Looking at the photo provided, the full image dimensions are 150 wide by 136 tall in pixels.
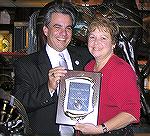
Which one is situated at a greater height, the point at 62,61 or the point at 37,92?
the point at 62,61

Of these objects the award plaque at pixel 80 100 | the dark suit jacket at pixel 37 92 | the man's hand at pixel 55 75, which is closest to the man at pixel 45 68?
the dark suit jacket at pixel 37 92

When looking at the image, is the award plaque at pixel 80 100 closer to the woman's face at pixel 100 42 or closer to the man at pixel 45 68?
the woman's face at pixel 100 42

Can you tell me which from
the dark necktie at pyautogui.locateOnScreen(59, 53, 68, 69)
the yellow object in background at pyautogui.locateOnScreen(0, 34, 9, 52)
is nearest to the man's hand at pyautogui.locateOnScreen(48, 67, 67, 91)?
the dark necktie at pyautogui.locateOnScreen(59, 53, 68, 69)

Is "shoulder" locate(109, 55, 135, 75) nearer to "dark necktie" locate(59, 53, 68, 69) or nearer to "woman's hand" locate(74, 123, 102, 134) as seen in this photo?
"woman's hand" locate(74, 123, 102, 134)

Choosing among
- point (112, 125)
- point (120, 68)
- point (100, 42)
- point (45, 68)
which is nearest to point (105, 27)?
point (100, 42)

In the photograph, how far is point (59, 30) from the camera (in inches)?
82.0

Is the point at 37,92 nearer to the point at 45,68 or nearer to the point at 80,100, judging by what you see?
the point at 45,68

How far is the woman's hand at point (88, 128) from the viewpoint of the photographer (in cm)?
162

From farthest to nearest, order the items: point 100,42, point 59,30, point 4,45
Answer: point 4,45 → point 59,30 → point 100,42

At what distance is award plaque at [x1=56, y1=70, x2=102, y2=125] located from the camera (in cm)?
163

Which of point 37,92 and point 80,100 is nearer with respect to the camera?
point 80,100

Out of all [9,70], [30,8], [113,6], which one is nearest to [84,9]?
[113,6]

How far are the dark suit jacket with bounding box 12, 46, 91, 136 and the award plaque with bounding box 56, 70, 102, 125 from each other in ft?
0.77

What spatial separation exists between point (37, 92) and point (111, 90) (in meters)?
0.38
